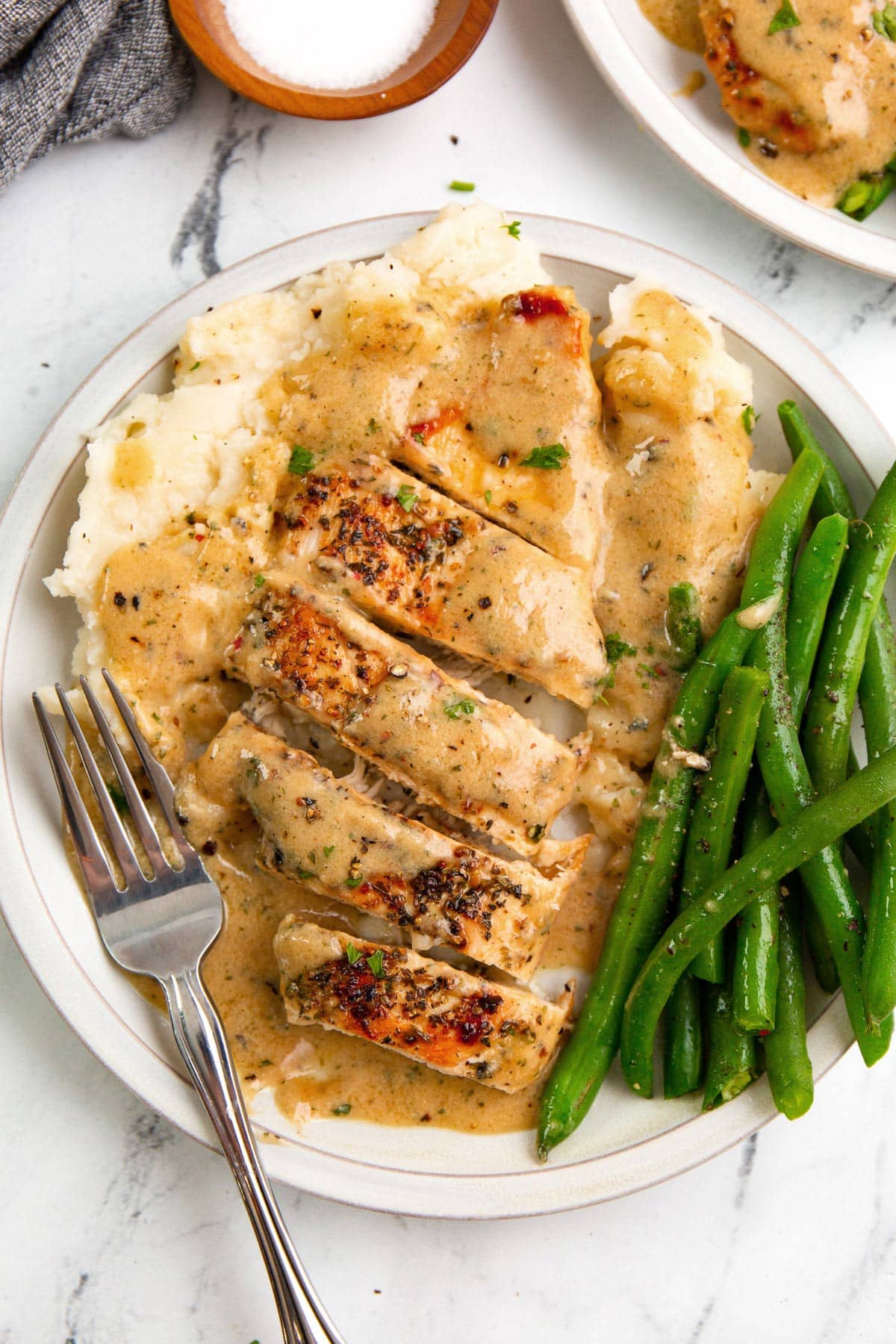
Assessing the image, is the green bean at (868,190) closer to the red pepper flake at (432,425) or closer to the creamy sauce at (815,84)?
the creamy sauce at (815,84)

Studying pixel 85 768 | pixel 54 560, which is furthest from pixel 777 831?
pixel 54 560

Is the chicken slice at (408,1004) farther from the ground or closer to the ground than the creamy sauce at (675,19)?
closer to the ground

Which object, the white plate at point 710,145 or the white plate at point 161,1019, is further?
the white plate at point 710,145

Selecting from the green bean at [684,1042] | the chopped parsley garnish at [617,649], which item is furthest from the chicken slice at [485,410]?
the green bean at [684,1042]

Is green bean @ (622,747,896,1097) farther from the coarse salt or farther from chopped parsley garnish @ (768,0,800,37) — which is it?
the coarse salt

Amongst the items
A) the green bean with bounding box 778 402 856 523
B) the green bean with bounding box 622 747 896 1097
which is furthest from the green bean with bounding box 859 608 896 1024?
the green bean with bounding box 778 402 856 523
